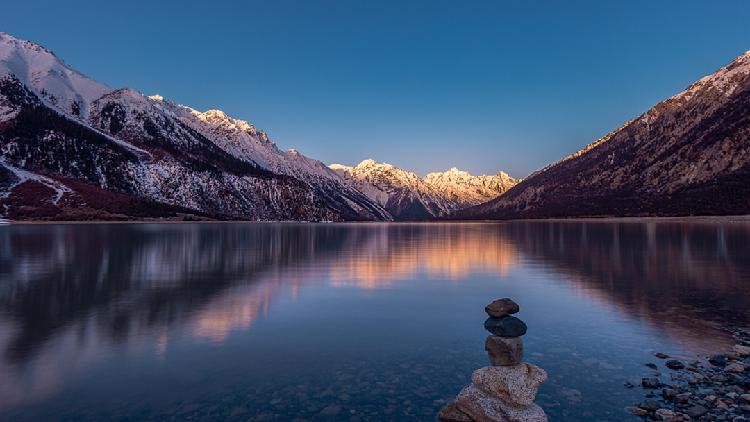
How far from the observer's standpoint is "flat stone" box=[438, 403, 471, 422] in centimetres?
1580

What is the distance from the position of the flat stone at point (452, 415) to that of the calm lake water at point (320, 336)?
1.56 feet

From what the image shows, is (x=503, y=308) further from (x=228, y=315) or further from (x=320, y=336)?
(x=228, y=315)

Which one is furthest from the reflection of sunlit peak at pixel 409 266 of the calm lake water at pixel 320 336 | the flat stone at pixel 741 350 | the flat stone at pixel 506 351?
the flat stone at pixel 741 350

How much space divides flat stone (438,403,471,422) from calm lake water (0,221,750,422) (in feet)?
1.56

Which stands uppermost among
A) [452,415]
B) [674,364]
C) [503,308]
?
[503,308]

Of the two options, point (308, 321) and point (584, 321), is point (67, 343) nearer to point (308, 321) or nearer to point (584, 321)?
point (308, 321)

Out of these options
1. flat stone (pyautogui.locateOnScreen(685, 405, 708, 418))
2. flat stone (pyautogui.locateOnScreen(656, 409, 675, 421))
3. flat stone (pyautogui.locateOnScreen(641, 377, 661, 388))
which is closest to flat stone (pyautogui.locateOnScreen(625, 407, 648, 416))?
flat stone (pyautogui.locateOnScreen(656, 409, 675, 421))

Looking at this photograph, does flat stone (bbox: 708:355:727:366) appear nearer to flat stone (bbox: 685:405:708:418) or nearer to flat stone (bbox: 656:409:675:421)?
flat stone (bbox: 685:405:708:418)

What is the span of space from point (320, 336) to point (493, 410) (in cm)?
1287

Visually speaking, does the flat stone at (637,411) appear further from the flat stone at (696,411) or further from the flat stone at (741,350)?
the flat stone at (741,350)

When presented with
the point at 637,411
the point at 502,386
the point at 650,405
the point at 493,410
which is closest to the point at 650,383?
the point at 650,405

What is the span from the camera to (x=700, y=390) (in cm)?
1789

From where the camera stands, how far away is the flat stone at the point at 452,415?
622 inches

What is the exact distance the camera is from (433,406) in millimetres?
16953
